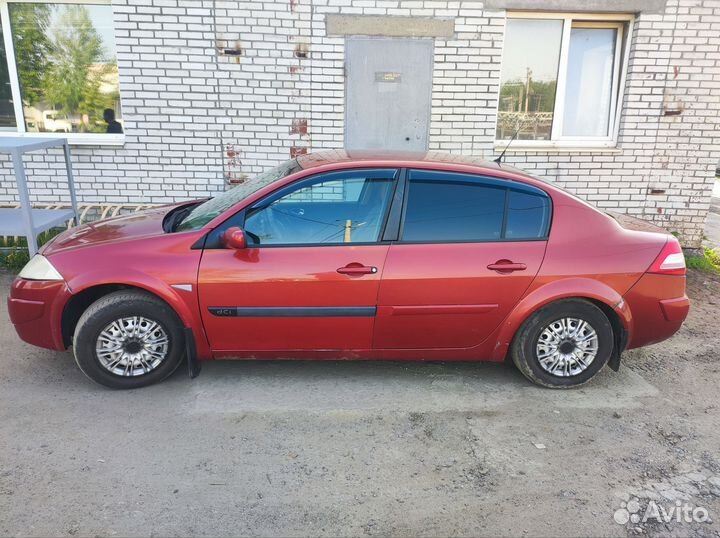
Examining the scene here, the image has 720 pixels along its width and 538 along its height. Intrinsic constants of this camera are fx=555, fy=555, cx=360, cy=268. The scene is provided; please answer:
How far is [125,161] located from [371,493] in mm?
5509

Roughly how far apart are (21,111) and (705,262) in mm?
8782

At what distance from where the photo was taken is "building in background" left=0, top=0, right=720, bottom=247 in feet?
Result: 21.2

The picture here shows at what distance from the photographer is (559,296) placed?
373 cm

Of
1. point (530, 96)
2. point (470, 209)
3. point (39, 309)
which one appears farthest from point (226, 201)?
point (530, 96)

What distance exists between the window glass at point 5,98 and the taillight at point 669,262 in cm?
734

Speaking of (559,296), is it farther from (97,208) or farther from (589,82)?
(97,208)

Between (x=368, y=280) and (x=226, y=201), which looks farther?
(x=226, y=201)

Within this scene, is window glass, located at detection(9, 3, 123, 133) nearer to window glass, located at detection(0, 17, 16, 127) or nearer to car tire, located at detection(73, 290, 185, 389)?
window glass, located at detection(0, 17, 16, 127)

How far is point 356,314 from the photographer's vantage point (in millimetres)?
3666

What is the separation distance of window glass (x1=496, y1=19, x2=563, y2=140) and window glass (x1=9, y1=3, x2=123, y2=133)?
491cm

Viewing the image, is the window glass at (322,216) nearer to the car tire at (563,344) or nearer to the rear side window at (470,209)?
the rear side window at (470,209)

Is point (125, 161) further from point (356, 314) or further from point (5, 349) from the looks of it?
point (356, 314)

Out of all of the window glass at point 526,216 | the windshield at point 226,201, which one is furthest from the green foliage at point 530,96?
the windshield at point 226,201

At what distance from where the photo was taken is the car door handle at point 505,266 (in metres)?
3.68
